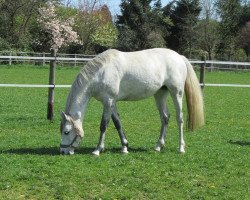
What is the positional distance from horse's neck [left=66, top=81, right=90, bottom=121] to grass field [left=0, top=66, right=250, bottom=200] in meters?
0.65

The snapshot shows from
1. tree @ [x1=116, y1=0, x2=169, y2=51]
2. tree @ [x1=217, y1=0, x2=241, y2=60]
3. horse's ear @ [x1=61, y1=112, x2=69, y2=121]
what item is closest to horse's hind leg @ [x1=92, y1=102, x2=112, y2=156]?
horse's ear @ [x1=61, y1=112, x2=69, y2=121]

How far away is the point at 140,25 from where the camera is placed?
4894cm

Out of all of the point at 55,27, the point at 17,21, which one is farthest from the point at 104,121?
the point at 17,21

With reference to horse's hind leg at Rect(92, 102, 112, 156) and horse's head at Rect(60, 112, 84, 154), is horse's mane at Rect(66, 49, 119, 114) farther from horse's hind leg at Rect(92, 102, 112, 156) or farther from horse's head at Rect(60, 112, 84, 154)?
horse's hind leg at Rect(92, 102, 112, 156)

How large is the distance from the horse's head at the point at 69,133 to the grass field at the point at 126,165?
0.65 ft

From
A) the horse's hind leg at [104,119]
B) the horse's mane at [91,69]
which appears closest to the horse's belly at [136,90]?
the horse's hind leg at [104,119]

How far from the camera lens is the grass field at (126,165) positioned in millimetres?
6012

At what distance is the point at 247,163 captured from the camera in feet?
25.4

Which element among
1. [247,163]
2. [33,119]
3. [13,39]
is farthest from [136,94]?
[13,39]

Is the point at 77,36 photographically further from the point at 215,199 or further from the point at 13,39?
the point at 215,199

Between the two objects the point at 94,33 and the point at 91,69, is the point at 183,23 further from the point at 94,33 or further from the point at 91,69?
the point at 91,69

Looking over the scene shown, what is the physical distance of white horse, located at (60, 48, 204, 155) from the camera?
7.79 meters

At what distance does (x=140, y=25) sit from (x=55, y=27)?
8.24 metres

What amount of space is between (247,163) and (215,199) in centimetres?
206
